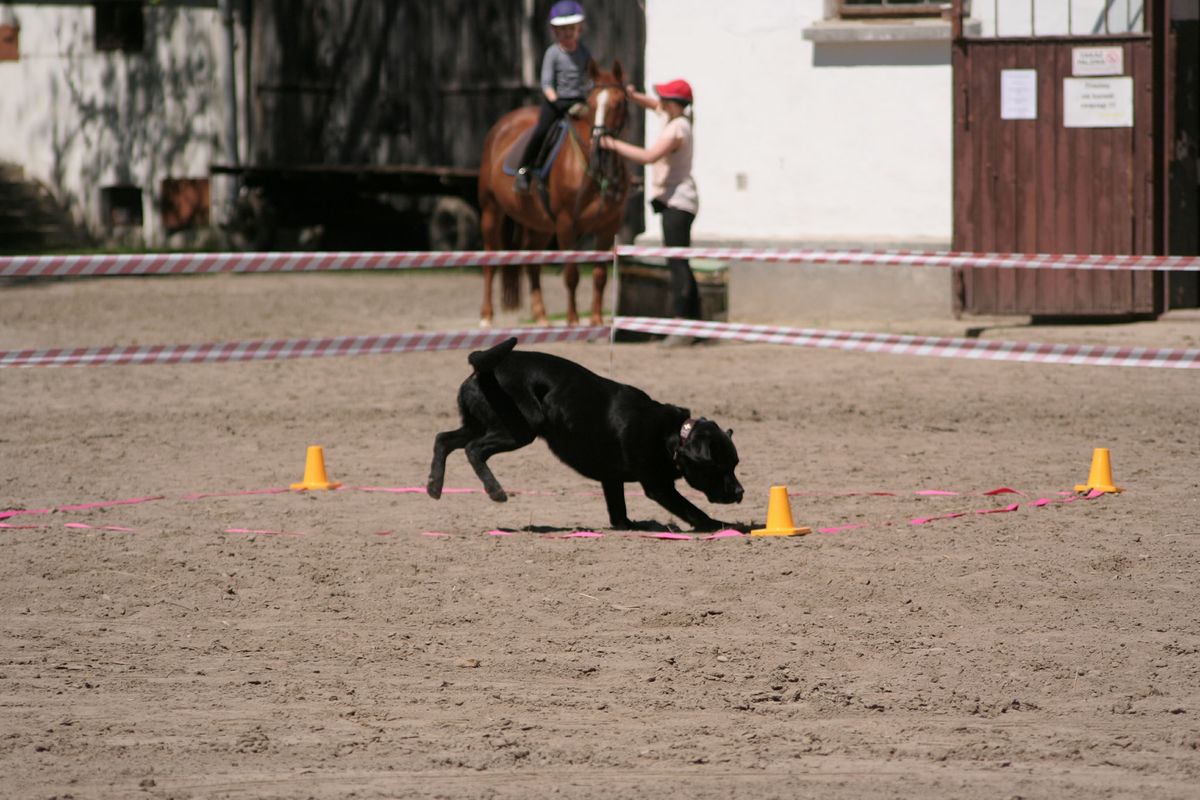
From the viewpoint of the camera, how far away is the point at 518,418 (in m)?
8.27

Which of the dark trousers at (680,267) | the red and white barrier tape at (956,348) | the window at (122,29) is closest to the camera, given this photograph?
the red and white barrier tape at (956,348)

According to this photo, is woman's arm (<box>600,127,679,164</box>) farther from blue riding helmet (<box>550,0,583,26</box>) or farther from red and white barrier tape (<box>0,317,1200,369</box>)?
red and white barrier tape (<box>0,317,1200,369</box>)

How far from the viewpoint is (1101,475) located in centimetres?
904

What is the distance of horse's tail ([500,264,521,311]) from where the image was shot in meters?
17.1

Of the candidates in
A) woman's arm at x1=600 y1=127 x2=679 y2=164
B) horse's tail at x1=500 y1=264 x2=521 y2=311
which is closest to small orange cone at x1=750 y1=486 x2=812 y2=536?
woman's arm at x1=600 y1=127 x2=679 y2=164

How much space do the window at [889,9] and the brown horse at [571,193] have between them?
2.54m

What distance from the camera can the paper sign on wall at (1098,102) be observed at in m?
16.6

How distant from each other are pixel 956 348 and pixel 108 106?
61.0 ft

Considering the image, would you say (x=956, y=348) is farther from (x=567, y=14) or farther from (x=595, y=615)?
(x=595, y=615)

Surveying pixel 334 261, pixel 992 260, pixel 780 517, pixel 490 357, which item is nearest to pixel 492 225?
pixel 334 261

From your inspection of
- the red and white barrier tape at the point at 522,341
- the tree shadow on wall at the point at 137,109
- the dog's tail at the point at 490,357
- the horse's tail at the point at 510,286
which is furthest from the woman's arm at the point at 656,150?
the tree shadow on wall at the point at 137,109

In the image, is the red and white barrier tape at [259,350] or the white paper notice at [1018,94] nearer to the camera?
the red and white barrier tape at [259,350]

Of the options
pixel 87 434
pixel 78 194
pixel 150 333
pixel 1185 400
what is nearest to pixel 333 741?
pixel 87 434

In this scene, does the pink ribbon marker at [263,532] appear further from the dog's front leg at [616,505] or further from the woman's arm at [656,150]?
the woman's arm at [656,150]
